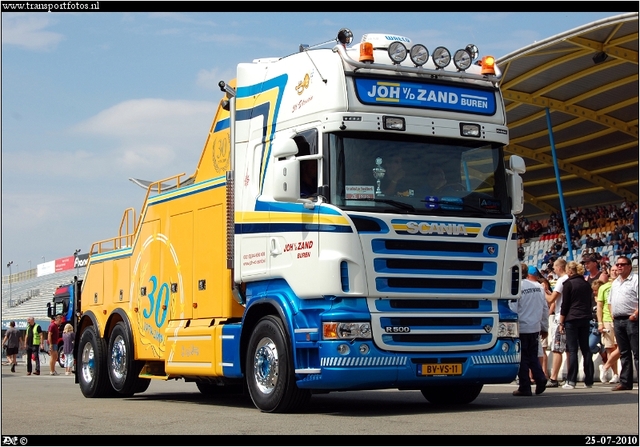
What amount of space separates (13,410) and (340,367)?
195 inches

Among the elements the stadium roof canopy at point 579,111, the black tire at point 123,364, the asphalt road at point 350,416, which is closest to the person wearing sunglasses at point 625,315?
the asphalt road at point 350,416

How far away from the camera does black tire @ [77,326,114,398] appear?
49.2ft

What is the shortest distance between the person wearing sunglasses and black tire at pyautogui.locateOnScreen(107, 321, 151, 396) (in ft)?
22.2

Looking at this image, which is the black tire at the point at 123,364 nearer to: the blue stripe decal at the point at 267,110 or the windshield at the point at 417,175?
the blue stripe decal at the point at 267,110

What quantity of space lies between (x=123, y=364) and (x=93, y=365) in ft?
3.16

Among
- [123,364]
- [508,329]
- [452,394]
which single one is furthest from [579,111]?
[508,329]

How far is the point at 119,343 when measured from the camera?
14.8 meters

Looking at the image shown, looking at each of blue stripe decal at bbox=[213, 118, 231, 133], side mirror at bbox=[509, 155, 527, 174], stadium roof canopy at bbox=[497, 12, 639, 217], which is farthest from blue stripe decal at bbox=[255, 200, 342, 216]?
stadium roof canopy at bbox=[497, 12, 639, 217]

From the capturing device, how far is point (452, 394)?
11.6m

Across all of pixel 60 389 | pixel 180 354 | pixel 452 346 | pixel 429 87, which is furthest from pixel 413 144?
pixel 60 389

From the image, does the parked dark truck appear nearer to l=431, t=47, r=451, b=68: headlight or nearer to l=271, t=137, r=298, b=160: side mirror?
l=271, t=137, r=298, b=160: side mirror

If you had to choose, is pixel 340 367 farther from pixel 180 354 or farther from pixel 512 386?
pixel 512 386

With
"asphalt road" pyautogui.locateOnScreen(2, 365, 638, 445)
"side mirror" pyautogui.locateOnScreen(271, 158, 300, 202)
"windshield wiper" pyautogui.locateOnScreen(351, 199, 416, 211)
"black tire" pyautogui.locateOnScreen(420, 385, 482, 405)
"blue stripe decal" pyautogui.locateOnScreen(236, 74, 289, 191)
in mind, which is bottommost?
"asphalt road" pyautogui.locateOnScreen(2, 365, 638, 445)

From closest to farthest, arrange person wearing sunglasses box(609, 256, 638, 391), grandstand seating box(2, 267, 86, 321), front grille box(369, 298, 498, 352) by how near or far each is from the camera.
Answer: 1. front grille box(369, 298, 498, 352)
2. person wearing sunglasses box(609, 256, 638, 391)
3. grandstand seating box(2, 267, 86, 321)
